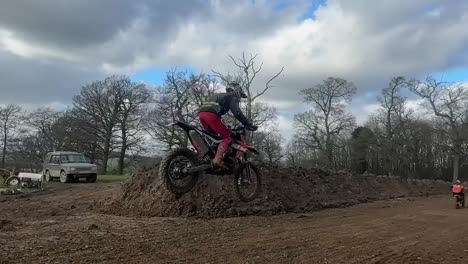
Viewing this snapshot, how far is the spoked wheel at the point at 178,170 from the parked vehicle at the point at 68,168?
19496mm

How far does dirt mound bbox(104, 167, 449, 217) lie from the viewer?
481 inches

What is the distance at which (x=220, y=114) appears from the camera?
33.1 feet

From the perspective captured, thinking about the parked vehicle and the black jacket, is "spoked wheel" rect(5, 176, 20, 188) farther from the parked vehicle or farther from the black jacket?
the black jacket

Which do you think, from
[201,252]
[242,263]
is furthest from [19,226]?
[242,263]

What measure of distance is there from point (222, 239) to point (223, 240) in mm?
112

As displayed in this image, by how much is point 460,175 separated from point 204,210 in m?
56.2

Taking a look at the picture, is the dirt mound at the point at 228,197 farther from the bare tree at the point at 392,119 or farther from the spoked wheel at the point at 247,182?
the bare tree at the point at 392,119

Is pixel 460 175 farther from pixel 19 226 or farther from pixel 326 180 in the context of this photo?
pixel 19 226

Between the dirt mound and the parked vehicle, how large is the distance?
14.8 m

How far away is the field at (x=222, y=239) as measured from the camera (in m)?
6.86

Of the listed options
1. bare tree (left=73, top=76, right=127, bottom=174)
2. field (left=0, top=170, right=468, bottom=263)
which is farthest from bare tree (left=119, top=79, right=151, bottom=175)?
field (left=0, top=170, right=468, bottom=263)

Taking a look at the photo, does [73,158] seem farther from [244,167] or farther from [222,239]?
[222,239]

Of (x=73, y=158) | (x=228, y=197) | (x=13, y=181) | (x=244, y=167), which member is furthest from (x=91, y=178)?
(x=244, y=167)

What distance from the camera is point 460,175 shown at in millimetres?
59344
